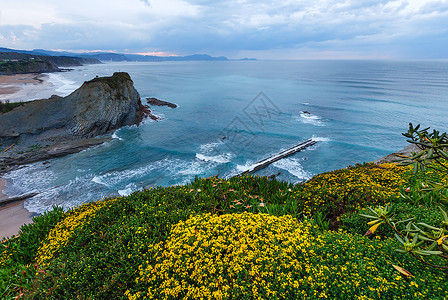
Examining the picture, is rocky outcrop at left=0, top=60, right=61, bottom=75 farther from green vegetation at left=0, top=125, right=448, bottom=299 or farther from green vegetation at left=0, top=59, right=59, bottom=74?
green vegetation at left=0, top=125, right=448, bottom=299

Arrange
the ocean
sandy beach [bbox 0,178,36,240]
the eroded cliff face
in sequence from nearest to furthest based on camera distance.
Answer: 1. sandy beach [bbox 0,178,36,240]
2. the ocean
3. the eroded cliff face

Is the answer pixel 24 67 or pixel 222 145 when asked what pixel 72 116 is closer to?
pixel 222 145

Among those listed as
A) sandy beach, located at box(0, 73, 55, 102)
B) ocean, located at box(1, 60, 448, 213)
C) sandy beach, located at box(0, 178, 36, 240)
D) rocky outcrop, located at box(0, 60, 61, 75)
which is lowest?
sandy beach, located at box(0, 178, 36, 240)

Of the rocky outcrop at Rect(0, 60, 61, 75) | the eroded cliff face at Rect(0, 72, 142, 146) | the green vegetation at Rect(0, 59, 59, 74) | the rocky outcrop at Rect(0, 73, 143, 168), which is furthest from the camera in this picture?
the green vegetation at Rect(0, 59, 59, 74)

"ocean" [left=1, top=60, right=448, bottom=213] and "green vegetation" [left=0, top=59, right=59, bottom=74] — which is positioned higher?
"green vegetation" [left=0, top=59, right=59, bottom=74]

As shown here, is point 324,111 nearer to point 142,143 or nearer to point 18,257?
point 142,143

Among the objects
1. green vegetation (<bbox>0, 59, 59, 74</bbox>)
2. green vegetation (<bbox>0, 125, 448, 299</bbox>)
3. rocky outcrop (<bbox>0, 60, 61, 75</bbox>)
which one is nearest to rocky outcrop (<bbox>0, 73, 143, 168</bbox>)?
green vegetation (<bbox>0, 125, 448, 299</bbox>)

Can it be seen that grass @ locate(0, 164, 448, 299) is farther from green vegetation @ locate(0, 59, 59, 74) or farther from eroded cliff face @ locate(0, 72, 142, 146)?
green vegetation @ locate(0, 59, 59, 74)

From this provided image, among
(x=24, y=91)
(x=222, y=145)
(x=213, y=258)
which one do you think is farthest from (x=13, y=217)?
(x=24, y=91)

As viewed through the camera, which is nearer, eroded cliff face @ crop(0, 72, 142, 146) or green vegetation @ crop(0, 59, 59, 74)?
eroded cliff face @ crop(0, 72, 142, 146)
